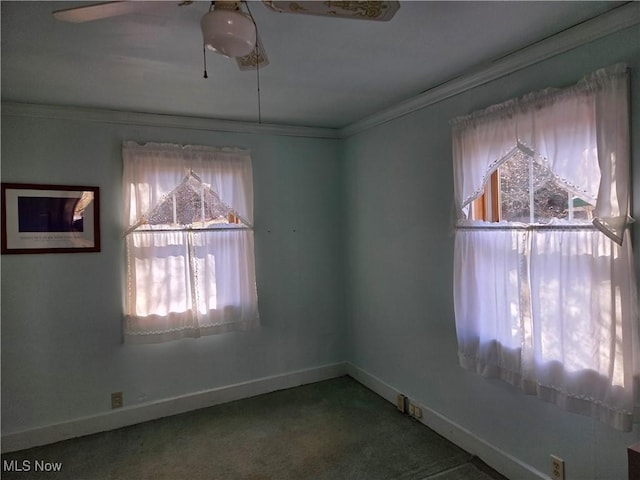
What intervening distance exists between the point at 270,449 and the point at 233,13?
2647 millimetres

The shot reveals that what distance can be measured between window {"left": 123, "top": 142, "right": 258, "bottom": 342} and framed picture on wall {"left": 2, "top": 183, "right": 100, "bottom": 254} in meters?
0.27

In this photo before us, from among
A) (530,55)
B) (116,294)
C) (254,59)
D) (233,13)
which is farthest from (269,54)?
(116,294)

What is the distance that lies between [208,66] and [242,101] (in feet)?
2.17

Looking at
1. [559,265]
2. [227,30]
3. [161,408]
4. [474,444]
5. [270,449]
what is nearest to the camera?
[227,30]

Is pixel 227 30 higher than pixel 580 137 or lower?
higher

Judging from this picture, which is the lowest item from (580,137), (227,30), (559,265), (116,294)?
(116,294)

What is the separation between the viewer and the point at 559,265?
6.36 ft

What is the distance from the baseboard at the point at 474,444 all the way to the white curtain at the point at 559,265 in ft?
1.64

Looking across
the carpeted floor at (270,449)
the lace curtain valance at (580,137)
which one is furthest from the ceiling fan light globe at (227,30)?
the carpeted floor at (270,449)

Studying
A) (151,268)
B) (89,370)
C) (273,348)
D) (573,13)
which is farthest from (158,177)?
(573,13)

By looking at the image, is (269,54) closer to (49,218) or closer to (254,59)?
(254,59)

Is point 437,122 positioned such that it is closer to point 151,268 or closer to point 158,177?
point 158,177

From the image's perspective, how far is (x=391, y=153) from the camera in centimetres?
319

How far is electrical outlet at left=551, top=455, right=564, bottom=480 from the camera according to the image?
2.00 m
